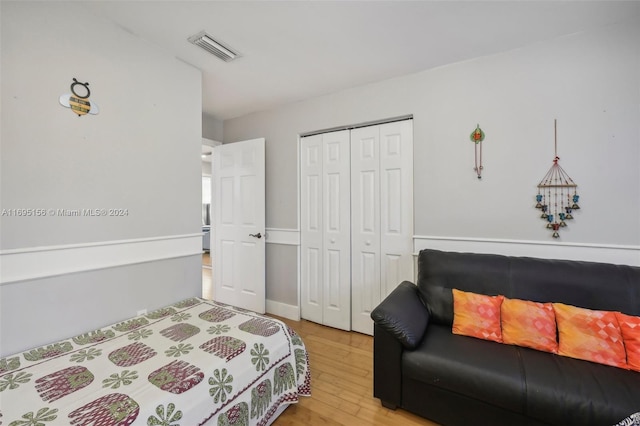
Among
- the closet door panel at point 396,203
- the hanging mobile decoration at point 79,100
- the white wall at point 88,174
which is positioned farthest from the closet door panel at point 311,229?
the hanging mobile decoration at point 79,100

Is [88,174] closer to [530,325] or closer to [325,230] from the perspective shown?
[325,230]

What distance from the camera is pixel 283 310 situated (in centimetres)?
306

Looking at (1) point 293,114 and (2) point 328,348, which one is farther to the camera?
(1) point 293,114

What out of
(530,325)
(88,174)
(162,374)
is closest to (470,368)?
(530,325)

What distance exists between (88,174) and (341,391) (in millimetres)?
2149

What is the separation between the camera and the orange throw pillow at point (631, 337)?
1316 millimetres

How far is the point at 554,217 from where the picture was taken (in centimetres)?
190

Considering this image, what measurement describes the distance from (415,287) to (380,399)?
0.79 meters

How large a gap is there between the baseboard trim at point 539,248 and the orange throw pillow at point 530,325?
1.56ft

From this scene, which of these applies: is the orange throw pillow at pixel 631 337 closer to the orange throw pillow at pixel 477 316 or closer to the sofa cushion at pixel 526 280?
the sofa cushion at pixel 526 280

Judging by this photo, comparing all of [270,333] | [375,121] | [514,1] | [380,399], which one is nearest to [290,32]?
Answer: [375,121]

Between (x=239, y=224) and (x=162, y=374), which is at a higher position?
(x=239, y=224)

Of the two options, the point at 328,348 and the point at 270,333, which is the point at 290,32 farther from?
the point at 328,348

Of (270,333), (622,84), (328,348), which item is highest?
(622,84)
